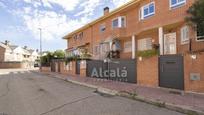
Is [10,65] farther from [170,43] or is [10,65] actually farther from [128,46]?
[170,43]

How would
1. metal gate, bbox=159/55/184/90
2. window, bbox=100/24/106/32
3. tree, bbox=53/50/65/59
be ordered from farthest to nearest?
tree, bbox=53/50/65/59, window, bbox=100/24/106/32, metal gate, bbox=159/55/184/90

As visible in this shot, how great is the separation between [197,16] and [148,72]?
460 centimetres

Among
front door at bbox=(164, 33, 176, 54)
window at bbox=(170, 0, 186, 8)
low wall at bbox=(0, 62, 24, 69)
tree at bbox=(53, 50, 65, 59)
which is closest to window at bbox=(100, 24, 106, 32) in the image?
front door at bbox=(164, 33, 176, 54)

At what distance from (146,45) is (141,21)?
107 inches

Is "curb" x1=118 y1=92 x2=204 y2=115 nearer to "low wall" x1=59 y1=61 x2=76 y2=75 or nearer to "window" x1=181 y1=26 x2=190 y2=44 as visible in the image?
"window" x1=181 y1=26 x2=190 y2=44

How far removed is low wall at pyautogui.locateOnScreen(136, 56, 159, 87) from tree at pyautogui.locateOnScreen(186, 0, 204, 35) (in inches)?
123

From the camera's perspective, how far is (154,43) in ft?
66.7

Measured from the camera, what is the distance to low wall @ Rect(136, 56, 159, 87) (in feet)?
47.1

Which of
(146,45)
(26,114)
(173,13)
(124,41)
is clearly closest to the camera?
(26,114)

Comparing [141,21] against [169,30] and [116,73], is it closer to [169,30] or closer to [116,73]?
[169,30]

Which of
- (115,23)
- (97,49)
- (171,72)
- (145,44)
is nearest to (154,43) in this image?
(145,44)

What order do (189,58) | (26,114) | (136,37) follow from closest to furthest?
(26,114)
(189,58)
(136,37)

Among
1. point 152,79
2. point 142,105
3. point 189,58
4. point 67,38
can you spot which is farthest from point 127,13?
point 67,38

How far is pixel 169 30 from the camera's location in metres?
19.3
